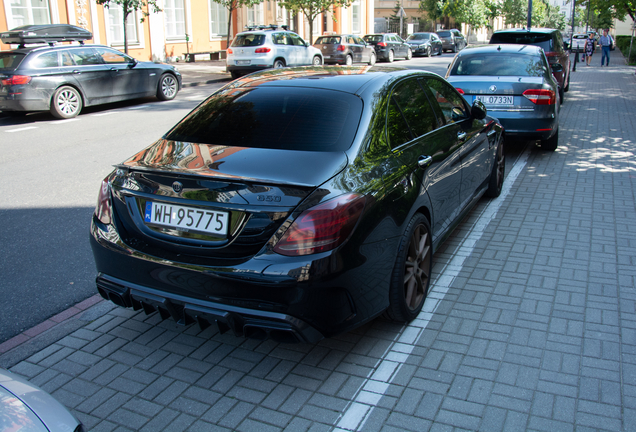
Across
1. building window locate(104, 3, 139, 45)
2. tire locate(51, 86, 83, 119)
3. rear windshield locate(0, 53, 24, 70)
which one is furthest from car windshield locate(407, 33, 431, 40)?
rear windshield locate(0, 53, 24, 70)

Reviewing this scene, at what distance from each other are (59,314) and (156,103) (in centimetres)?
1177

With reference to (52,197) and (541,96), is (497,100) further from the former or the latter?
(52,197)

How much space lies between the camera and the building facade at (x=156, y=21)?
818 inches

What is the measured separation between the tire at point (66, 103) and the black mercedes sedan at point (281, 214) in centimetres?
968

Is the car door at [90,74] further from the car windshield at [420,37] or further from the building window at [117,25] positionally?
the car windshield at [420,37]

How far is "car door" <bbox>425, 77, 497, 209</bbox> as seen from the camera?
15.0 ft

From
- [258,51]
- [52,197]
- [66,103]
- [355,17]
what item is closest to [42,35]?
[66,103]

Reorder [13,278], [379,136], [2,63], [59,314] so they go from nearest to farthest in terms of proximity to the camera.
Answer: [379,136] < [59,314] < [13,278] < [2,63]

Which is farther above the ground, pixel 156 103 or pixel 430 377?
pixel 156 103

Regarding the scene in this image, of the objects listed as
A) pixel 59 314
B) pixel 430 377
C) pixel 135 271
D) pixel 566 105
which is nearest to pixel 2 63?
pixel 59 314

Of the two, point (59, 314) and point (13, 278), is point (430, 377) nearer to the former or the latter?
point (59, 314)

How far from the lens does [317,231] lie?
9.04 ft

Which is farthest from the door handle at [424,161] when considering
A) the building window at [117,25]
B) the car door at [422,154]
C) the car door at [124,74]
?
the building window at [117,25]

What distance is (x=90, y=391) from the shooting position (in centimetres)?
302
